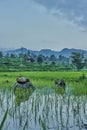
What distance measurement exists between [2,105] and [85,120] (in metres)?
2.53

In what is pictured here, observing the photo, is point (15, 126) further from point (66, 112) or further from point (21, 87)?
point (21, 87)

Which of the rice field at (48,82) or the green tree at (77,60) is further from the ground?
the green tree at (77,60)

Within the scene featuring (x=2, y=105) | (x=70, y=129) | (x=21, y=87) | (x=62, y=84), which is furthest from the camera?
(x=62, y=84)

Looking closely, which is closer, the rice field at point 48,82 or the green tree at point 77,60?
the rice field at point 48,82

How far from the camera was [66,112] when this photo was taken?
6957 millimetres

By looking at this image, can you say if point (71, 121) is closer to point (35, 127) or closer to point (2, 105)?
point (35, 127)

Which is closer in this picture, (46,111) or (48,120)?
(48,120)

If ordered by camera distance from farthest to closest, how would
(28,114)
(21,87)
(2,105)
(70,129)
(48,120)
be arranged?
(21,87)
(2,105)
(28,114)
(48,120)
(70,129)

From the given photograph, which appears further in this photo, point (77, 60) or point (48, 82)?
point (77, 60)

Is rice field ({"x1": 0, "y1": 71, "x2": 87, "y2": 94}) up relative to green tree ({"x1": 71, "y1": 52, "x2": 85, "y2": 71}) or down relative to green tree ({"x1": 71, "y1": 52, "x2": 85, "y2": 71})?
down

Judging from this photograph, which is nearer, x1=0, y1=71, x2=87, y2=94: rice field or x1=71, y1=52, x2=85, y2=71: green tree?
x1=0, y1=71, x2=87, y2=94: rice field

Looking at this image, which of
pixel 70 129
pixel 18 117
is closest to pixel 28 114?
pixel 18 117

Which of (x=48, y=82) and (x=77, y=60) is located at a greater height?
(x=77, y=60)

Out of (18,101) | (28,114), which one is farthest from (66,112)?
(18,101)
